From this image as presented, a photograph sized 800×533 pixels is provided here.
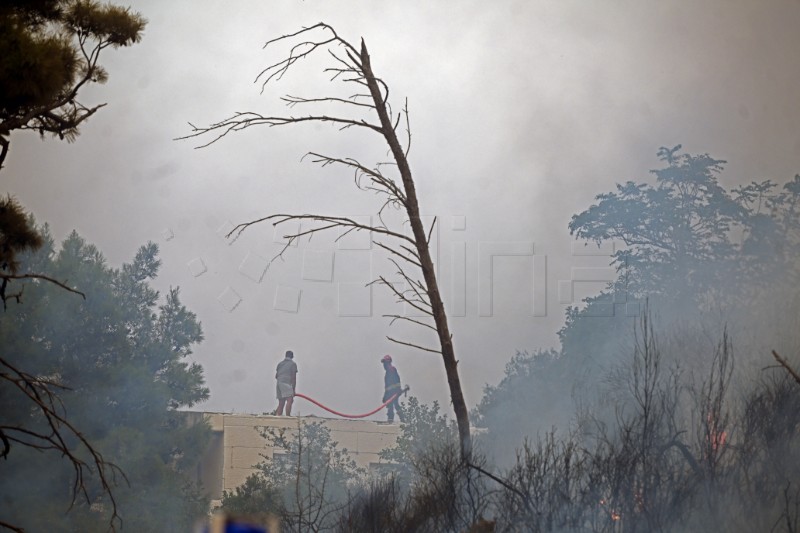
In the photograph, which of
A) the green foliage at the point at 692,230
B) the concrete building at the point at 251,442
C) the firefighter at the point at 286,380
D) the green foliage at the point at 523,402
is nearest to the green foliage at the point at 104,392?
the concrete building at the point at 251,442

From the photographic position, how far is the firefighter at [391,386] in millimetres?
12375

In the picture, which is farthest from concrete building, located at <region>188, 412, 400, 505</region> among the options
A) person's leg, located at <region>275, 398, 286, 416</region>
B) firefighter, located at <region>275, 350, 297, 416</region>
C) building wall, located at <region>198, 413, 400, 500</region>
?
firefighter, located at <region>275, 350, 297, 416</region>

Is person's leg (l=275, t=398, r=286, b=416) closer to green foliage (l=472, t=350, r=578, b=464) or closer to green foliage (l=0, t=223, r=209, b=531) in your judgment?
green foliage (l=0, t=223, r=209, b=531)

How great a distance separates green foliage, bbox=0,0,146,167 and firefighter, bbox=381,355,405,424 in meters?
7.39

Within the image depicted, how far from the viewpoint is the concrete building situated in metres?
11.7

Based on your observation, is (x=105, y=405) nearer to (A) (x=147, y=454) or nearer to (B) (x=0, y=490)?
(A) (x=147, y=454)

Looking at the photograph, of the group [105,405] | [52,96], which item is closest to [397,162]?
[52,96]

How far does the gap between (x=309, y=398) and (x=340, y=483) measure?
4.45 meters

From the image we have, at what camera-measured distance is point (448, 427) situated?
32.3 feet

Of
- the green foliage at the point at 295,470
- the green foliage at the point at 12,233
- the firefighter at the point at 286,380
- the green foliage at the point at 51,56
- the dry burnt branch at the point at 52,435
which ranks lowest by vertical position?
the green foliage at the point at 295,470

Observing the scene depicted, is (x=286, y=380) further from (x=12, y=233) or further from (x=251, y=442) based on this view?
(x=12, y=233)

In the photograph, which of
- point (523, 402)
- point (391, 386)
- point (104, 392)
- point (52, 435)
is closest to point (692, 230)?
point (523, 402)

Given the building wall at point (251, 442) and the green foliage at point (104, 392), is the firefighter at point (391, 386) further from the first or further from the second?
the green foliage at point (104, 392)

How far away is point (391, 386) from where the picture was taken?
13.0 m
